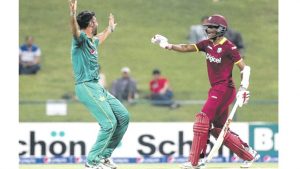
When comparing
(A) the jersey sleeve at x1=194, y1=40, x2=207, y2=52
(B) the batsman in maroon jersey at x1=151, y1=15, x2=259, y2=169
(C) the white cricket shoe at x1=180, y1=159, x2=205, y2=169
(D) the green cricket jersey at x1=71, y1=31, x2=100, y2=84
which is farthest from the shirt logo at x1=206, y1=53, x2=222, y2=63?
(D) the green cricket jersey at x1=71, y1=31, x2=100, y2=84

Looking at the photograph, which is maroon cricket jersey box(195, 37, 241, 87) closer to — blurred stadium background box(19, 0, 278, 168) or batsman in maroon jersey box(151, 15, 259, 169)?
batsman in maroon jersey box(151, 15, 259, 169)

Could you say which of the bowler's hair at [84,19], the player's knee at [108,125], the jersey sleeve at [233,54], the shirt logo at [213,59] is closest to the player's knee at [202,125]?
the shirt logo at [213,59]

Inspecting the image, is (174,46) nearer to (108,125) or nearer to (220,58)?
(220,58)

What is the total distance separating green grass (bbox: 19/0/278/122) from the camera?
28125 millimetres

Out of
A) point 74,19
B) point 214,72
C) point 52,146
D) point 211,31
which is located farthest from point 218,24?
point 52,146

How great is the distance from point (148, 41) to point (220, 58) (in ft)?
50.2

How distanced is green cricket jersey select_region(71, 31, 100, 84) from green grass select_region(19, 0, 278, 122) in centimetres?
1282

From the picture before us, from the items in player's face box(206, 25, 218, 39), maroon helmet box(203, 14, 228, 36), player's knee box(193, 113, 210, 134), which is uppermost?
maroon helmet box(203, 14, 228, 36)

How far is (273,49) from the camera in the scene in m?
30.3

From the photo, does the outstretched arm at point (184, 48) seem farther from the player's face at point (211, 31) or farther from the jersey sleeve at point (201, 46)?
the player's face at point (211, 31)

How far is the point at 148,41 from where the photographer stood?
30.0m

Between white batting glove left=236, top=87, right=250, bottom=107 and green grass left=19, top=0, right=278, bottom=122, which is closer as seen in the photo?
white batting glove left=236, top=87, right=250, bottom=107

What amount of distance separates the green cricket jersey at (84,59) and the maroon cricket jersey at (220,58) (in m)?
1.55
